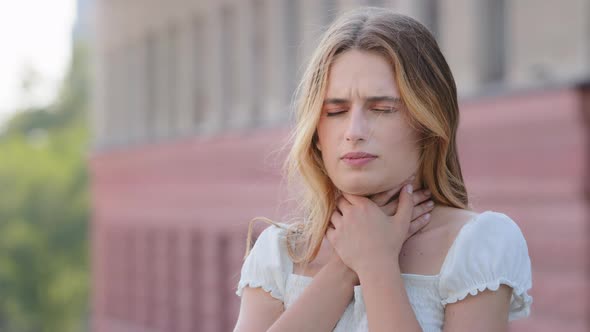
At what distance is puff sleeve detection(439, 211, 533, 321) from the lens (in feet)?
7.94

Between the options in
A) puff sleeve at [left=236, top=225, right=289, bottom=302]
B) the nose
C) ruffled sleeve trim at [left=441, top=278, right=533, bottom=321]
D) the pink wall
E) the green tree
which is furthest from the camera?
the green tree

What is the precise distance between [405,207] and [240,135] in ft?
73.8

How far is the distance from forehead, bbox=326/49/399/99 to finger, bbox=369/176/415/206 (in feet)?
0.65

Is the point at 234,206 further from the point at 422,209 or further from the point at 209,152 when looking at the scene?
the point at 422,209

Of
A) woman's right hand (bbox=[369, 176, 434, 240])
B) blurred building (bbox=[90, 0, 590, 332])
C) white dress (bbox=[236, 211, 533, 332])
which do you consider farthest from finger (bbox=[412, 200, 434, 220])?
blurred building (bbox=[90, 0, 590, 332])

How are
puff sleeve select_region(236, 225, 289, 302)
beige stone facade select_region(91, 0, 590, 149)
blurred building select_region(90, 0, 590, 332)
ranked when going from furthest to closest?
beige stone facade select_region(91, 0, 590, 149) → blurred building select_region(90, 0, 590, 332) → puff sleeve select_region(236, 225, 289, 302)

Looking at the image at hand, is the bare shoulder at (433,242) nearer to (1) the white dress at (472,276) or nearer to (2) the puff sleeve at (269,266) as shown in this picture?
(1) the white dress at (472,276)

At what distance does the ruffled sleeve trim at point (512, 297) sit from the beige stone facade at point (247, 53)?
636cm

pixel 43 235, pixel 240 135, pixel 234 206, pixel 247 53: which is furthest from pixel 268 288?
pixel 43 235

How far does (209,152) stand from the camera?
1060 inches

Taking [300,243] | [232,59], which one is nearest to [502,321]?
[300,243]

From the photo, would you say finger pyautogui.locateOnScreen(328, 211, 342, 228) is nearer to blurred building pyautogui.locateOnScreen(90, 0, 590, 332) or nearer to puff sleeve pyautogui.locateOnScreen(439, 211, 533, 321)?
puff sleeve pyautogui.locateOnScreen(439, 211, 533, 321)

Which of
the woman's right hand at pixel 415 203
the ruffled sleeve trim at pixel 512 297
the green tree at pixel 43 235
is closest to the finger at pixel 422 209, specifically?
the woman's right hand at pixel 415 203

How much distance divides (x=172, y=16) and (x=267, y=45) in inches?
239
